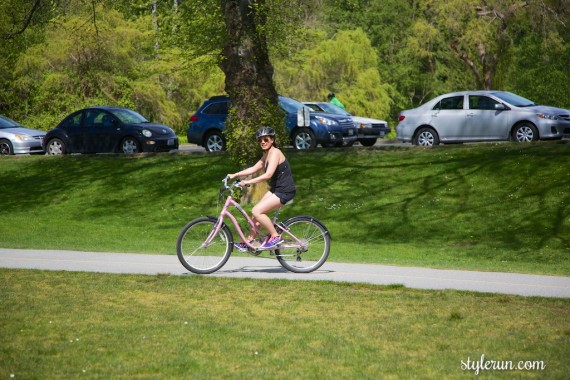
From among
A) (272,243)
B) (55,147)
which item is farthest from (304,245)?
(55,147)

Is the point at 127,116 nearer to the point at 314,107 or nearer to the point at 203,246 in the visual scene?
the point at 314,107

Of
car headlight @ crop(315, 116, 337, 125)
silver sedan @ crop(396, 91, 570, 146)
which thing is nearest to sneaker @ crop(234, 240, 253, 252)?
silver sedan @ crop(396, 91, 570, 146)

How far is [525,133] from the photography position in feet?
89.7

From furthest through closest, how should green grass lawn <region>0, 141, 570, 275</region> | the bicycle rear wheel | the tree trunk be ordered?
the tree trunk < green grass lawn <region>0, 141, 570, 275</region> < the bicycle rear wheel

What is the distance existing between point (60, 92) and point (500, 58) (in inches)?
808

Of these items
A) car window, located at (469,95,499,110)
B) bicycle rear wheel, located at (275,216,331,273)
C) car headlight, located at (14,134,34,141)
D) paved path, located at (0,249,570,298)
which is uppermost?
car window, located at (469,95,499,110)

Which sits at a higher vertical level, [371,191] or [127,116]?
[127,116]

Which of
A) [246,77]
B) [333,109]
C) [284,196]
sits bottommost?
[284,196]

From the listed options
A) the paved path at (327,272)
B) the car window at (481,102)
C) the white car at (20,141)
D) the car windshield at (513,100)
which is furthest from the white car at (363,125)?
the paved path at (327,272)

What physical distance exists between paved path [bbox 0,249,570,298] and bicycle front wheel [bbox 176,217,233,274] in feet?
0.49

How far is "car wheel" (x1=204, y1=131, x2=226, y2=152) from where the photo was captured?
30.5 meters

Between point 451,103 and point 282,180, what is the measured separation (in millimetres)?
16673

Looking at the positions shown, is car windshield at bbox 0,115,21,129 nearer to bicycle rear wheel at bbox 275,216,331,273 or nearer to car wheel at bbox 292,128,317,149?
car wheel at bbox 292,128,317,149

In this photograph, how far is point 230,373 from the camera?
25.1ft
